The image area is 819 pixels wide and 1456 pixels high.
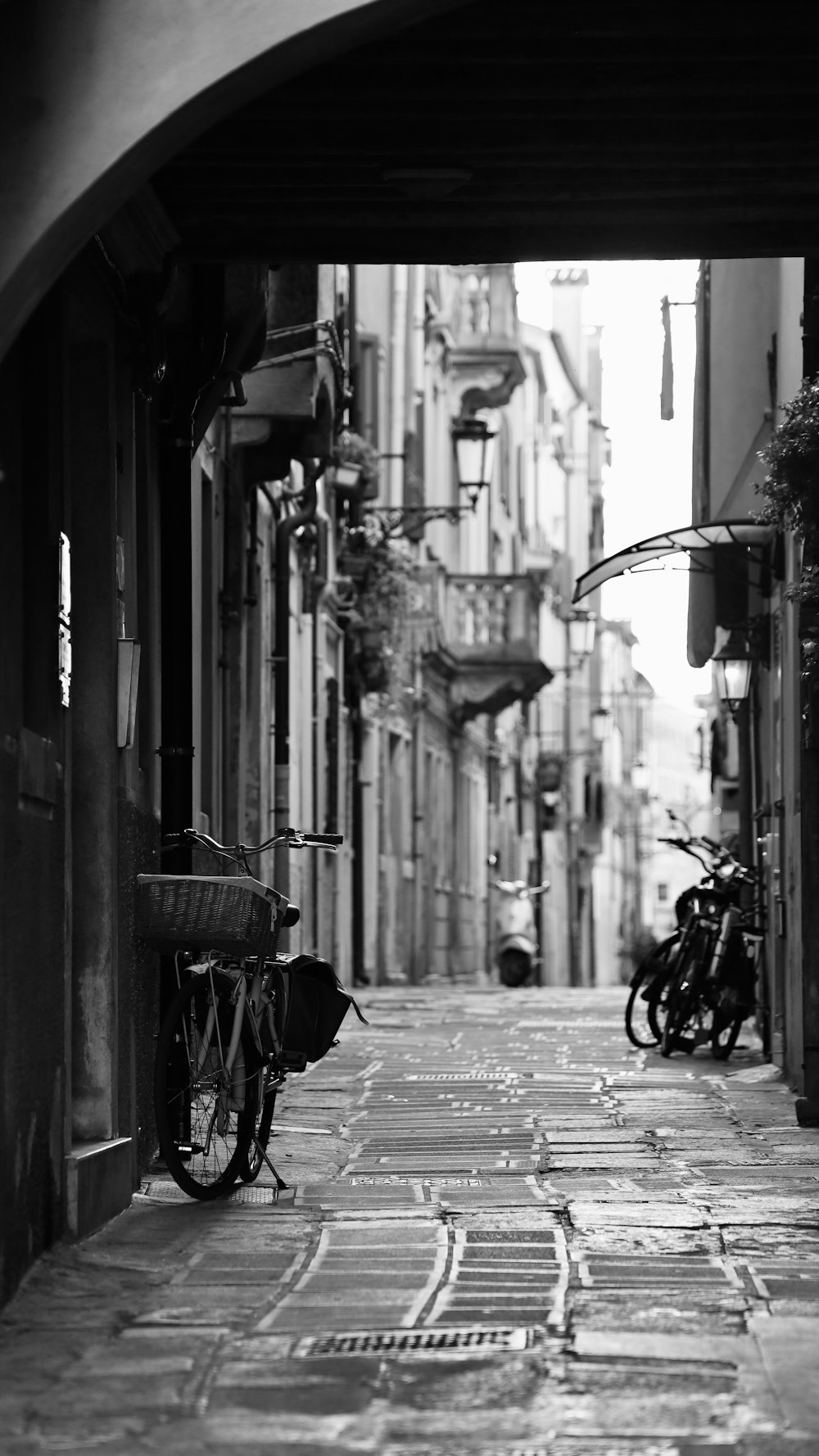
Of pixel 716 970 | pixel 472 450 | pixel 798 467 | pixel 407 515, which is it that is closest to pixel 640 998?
pixel 716 970

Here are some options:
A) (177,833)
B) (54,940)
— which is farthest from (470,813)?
(54,940)

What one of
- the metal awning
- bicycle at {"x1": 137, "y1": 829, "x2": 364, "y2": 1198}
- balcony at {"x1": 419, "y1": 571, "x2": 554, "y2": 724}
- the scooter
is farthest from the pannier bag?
the scooter

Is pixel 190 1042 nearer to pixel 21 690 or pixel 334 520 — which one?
pixel 21 690

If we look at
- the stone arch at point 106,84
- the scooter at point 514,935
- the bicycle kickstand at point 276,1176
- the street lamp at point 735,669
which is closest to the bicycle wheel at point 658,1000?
the street lamp at point 735,669

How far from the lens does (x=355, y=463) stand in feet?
78.7

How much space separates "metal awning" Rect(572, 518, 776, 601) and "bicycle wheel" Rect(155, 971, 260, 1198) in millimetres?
6912

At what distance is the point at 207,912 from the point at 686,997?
7.63 meters

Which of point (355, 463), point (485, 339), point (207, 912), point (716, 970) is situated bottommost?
point (716, 970)

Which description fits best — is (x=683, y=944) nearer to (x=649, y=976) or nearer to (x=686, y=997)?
(x=686, y=997)

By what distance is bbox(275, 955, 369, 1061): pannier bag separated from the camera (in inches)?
364

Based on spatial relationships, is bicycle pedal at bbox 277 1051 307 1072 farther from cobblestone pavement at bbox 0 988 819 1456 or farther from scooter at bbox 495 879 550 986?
scooter at bbox 495 879 550 986

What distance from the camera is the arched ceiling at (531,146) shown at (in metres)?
7.39

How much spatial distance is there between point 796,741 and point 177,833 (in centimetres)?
414

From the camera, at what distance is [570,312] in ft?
217
